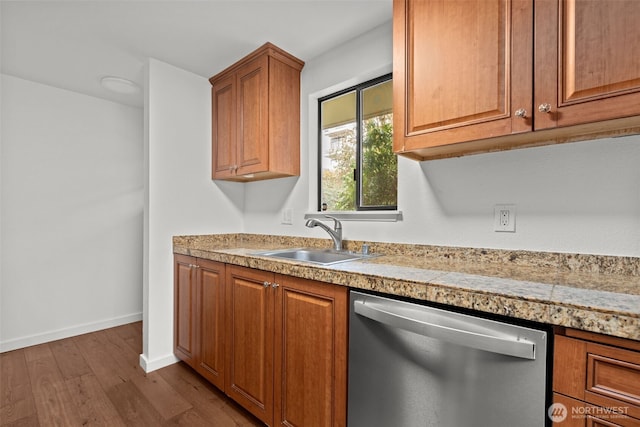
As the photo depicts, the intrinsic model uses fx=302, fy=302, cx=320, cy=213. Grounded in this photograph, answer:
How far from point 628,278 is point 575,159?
48 cm

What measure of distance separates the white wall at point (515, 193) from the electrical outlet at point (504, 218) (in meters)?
0.02

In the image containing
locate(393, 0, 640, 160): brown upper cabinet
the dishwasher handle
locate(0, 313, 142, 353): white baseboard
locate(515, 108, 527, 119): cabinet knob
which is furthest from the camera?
locate(0, 313, 142, 353): white baseboard

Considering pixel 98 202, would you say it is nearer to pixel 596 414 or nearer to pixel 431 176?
pixel 431 176

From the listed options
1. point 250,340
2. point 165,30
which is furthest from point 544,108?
point 165,30

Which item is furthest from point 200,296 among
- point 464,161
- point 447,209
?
point 464,161

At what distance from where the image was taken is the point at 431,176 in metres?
1.63

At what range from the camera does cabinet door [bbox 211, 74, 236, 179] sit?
2.36 meters

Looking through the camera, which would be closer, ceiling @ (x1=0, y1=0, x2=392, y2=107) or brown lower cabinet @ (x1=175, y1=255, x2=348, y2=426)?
brown lower cabinet @ (x1=175, y1=255, x2=348, y2=426)

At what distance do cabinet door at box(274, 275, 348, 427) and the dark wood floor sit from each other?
445 mm

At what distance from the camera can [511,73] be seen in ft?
3.52

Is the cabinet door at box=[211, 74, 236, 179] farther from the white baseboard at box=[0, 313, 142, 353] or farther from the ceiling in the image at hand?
the white baseboard at box=[0, 313, 142, 353]

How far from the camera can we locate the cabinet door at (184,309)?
2.08 m

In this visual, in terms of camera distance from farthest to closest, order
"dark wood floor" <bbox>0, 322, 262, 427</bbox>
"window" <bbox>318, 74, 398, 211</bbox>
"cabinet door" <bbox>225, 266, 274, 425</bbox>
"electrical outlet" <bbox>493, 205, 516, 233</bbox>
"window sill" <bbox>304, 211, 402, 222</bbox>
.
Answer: "window" <bbox>318, 74, 398, 211</bbox> → "window sill" <bbox>304, 211, 402, 222</bbox> → "dark wood floor" <bbox>0, 322, 262, 427</bbox> → "cabinet door" <bbox>225, 266, 274, 425</bbox> → "electrical outlet" <bbox>493, 205, 516, 233</bbox>

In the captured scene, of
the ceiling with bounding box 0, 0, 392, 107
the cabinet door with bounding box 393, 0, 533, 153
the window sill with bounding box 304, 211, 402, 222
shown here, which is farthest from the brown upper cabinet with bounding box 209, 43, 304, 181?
the cabinet door with bounding box 393, 0, 533, 153
